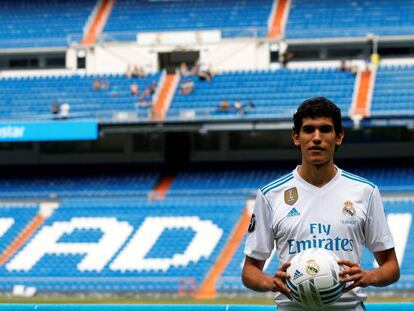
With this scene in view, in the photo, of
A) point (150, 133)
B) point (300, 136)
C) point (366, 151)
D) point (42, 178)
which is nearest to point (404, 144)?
point (366, 151)

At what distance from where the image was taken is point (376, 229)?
5797mm

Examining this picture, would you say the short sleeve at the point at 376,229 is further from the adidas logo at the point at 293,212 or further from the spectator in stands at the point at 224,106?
the spectator in stands at the point at 224,106

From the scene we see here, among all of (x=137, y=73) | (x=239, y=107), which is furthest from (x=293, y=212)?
(x=137, y=73)

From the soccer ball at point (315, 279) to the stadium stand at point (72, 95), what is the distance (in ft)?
94.2

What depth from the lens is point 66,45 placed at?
38.8 meters

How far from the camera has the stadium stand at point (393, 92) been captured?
32.3 metres

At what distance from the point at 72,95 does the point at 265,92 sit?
6622 mm

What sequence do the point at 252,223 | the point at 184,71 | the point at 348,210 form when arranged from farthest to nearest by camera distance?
the point at 184,71
the point at 252,223
the point at 348,210

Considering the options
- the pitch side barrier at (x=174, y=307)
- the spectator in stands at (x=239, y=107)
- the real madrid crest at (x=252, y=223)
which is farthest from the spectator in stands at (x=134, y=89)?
the real madrid crest at (x=252, y=223)

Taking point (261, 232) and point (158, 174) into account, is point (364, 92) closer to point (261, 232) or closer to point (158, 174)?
point (158, 174)

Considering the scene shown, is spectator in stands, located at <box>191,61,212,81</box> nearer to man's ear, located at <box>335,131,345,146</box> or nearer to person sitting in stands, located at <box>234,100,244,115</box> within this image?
person sitting in stands, located at <box>234,100,244,115</box>

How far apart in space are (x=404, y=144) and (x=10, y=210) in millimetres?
12937

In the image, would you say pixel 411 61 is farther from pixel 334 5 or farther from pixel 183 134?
pixel 183 134

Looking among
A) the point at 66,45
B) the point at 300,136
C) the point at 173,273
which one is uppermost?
the point at 300,136
